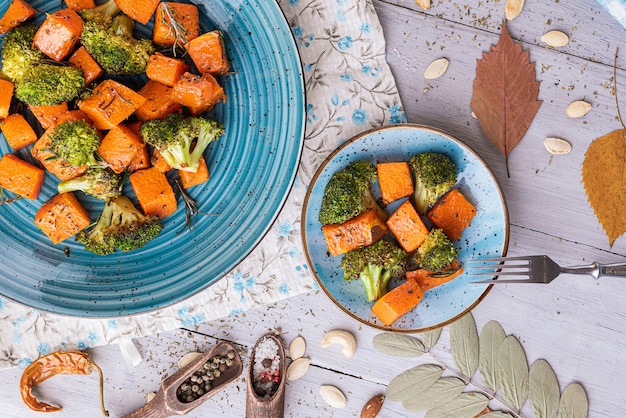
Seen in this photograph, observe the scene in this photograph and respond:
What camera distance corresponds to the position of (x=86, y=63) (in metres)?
2.48

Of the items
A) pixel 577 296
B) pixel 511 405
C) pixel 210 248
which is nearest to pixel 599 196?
pixel 577 296

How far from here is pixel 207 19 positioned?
263cm

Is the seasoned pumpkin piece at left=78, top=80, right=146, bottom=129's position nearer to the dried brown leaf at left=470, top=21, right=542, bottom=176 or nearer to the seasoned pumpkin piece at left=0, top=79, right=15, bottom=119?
the seasoned pumpkin piece at left=0, top=79, right=15, bottom=119

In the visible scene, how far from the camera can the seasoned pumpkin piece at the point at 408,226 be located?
2721 mm

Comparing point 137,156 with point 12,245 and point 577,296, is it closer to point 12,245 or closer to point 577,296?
point 12,245

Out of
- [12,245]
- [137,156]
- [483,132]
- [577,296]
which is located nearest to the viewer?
[137,156]

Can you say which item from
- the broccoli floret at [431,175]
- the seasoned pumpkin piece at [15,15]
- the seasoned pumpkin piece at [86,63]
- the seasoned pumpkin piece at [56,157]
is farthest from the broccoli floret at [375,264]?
the seasoned pumpkin piece at [15,15]

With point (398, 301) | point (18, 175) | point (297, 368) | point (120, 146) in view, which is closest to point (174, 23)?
point (120, 146)

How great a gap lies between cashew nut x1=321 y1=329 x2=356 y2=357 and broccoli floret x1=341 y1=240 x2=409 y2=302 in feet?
1.21

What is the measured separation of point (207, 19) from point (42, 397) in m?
2.52

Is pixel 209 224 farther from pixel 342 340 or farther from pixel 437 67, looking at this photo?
pixel 437 67

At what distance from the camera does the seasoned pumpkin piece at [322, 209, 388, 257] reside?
8.80ft

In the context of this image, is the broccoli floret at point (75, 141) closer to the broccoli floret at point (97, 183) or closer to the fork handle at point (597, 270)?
the broccoli floret at point (97, 183)

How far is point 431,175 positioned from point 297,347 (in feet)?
4.45
